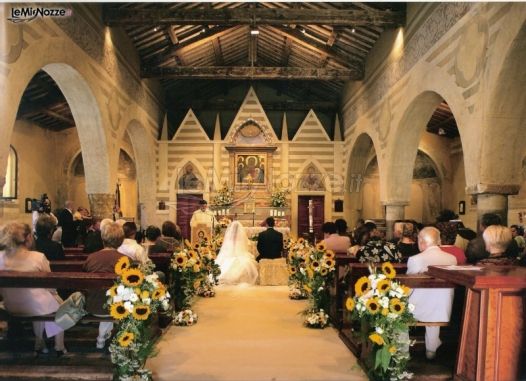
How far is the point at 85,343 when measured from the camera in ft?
19.5

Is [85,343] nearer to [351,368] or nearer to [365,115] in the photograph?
[351,368]

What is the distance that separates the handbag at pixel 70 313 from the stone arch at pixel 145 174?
15051 mm

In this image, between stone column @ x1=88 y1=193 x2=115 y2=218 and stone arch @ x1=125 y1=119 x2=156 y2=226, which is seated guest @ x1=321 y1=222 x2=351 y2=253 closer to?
stone column @ x1=88 y1=193 x2=115 y2=218

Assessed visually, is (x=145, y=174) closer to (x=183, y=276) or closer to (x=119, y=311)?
(x=183, y=276)

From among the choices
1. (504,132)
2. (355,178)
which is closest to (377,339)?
(504,132)

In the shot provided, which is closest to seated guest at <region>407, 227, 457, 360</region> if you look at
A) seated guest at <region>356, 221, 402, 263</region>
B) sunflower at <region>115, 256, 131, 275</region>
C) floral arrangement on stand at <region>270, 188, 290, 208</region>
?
seated guest at <region>356, 221, 402, 263</region>

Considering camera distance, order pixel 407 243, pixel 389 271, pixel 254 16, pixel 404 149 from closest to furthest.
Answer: pixel 389 271 < pixel 407 243 < pixel 254 16 < pixel 404 149

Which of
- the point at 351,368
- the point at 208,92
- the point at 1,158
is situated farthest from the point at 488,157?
the point at 208,92

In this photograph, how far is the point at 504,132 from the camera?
830 cm

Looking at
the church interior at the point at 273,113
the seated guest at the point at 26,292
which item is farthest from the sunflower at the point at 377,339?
the seated guest at the point at 26,292

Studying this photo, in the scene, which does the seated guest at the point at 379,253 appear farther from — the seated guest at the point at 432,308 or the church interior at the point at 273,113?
the church interior at the point at 273,113

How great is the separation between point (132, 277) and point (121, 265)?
22 cm

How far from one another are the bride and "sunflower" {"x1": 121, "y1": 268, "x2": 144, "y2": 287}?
720 cm

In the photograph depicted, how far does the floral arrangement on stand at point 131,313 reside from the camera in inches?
186
